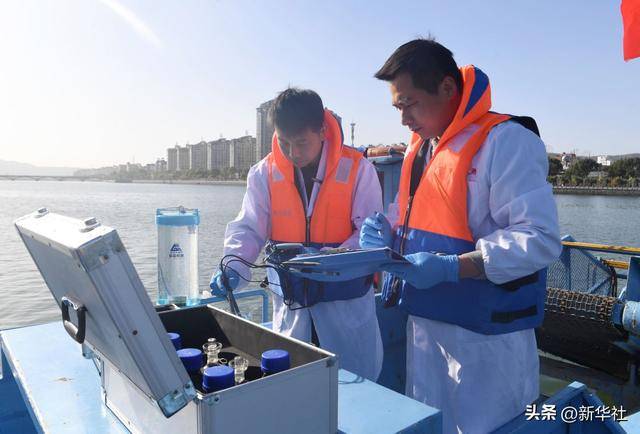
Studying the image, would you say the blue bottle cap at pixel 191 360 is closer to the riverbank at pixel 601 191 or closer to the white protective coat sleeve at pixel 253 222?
the white protective coat sleeve at pixel 253 222

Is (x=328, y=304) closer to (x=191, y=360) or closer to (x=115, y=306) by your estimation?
(x=191, y=360)

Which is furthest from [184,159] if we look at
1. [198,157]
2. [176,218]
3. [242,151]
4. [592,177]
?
[176,218]

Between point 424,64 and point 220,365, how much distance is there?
51.5 inches

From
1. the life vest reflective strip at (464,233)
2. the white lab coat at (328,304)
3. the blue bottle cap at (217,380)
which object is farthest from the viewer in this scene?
the white lab coat at (328,304)

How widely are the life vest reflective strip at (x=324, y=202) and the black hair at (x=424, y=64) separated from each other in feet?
1.93

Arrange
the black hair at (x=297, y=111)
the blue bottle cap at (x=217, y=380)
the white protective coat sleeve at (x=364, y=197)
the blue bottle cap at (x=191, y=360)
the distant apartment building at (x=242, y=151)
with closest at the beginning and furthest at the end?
the blue bottle cap at (x=217, y=380) → the blue bottle cap at (x=191, y=360) → the black hair at (x=297, y=111) → the white protective coat sleeve at (x=364, y=197) → the distant apartment building at (x=242, y=151)

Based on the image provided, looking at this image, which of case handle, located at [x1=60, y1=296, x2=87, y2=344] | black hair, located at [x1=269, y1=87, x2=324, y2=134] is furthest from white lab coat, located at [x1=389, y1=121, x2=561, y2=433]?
case handle, located at [x1=60, y1=296, x2=87, y2=344]

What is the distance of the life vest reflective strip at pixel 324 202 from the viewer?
2416mm

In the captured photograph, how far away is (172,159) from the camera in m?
139

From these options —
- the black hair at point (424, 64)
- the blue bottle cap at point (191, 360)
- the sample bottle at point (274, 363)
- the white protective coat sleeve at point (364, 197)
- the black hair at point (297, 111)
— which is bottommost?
the blue bottle cap at point (191, 360)

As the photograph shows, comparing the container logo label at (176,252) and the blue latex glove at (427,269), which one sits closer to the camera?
the blue latex glove at (427,269)

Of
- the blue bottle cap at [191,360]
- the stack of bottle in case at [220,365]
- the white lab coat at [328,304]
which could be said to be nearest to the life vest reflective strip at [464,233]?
the white lab coat at [328,304]

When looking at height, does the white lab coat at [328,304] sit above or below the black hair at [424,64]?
below

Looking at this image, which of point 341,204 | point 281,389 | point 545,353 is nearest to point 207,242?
point 545,353
